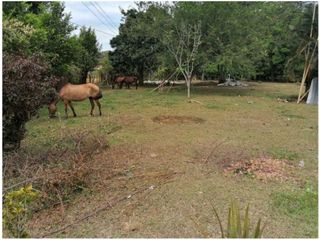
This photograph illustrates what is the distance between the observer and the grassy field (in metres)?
3.67

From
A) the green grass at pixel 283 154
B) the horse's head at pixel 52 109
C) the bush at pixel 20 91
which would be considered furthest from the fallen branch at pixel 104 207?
the horse's head at pixel 52 109

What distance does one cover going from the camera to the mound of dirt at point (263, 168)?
5142mm

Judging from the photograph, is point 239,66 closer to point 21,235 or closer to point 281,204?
point 281,204

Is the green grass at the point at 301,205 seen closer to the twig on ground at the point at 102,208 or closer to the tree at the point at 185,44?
the twig on ground at the point at 102,208

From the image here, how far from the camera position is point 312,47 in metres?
15.0

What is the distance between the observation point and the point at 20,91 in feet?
17.5

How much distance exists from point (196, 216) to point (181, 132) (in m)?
4.57

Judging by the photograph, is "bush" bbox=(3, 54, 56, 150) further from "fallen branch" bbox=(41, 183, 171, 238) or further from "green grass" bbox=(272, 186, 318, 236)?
"green grass" bbox=(272, 186, 318, 236)

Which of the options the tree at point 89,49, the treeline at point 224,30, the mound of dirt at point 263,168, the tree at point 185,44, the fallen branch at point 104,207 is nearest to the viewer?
the fallen branch at point 104,207

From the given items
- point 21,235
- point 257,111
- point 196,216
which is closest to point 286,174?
point 196,216

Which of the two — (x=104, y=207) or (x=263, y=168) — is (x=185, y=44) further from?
(x=104, y=207)

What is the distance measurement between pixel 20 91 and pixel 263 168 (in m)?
3.67

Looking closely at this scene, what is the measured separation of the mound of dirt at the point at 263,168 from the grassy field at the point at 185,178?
0.06ft

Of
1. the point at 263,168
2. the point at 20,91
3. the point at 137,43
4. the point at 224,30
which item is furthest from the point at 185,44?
the point at 20,91
